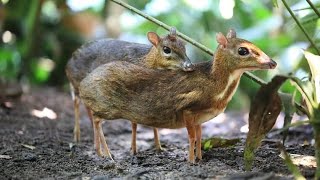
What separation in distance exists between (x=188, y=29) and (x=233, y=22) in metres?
0.66

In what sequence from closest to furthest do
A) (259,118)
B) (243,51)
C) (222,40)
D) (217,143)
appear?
1. (259,118)
2. (243,51)
3. (222,40)
4. (217,143)

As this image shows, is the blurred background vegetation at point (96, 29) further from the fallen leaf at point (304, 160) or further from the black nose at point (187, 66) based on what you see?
the fallen leaf at point (304, 160)

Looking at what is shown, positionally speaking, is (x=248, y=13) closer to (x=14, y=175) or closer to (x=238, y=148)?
(x=238, y=148)

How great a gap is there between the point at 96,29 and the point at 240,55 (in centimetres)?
590

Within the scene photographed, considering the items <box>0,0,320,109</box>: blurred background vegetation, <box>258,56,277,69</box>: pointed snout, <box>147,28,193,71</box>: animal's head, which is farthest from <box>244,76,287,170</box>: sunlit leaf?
<box>0,0,320,109</box>: blurred background vegetation

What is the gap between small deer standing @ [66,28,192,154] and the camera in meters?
4.45

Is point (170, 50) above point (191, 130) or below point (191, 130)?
A: above

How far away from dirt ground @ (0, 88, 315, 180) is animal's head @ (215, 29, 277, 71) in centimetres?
67

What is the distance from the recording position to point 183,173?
3.52m

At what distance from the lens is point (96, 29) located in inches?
372

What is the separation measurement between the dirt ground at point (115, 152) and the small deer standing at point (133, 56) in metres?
0.38

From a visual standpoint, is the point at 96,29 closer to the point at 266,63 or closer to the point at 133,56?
the point at 133,56

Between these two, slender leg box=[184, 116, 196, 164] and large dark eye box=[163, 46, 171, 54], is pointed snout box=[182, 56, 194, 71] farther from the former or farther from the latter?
slender leg box=[184, 116, 196, 164]

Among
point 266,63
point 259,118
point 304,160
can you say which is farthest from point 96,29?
point 259,118
